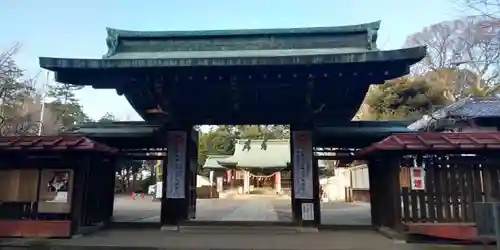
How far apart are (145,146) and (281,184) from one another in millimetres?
27262

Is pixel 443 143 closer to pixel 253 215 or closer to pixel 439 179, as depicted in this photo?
pixel 439 179

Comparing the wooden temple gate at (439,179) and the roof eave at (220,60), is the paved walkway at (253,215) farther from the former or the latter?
the roof eave at (220,60)

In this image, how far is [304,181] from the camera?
931 centimetres

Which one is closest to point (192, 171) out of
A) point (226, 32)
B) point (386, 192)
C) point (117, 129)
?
point (117, 129)

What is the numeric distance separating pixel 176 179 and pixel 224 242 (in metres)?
2.51

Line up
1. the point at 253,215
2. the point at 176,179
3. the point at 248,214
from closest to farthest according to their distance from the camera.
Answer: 1. the point at 176,179
2. the point at 253,215
3. the point at 248,214

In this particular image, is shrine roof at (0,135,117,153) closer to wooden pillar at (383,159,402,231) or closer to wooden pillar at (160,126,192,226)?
wooden pillar at (160,126,192,226)

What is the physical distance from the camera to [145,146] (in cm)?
1130

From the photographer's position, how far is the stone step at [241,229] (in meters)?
9.00

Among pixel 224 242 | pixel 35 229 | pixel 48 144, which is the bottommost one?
pixel 224 242

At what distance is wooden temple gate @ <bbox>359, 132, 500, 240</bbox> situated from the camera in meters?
7.68

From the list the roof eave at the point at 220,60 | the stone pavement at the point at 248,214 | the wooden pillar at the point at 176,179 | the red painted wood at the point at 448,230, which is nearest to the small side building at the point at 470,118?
the stone pavement at the point at 248,214

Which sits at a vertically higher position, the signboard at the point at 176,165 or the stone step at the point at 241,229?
the signboard at the point at 176,165

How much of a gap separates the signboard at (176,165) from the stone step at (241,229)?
79cm
